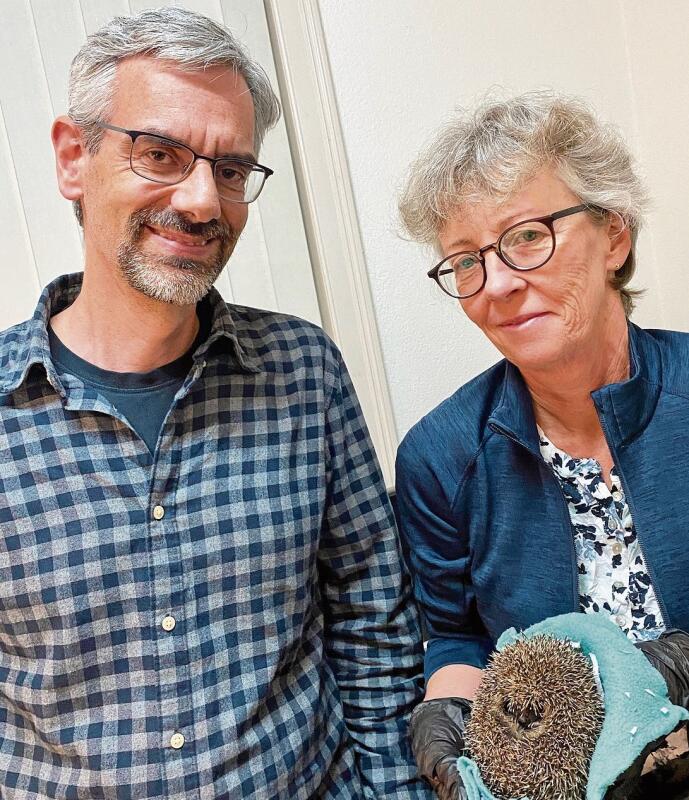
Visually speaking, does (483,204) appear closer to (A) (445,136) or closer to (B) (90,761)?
(A) (445,136)

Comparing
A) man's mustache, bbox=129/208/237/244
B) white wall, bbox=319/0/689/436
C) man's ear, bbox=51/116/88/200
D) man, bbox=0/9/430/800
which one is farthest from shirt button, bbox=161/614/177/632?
white wall, bbox=319/0/689/436

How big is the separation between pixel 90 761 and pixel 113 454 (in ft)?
1.25

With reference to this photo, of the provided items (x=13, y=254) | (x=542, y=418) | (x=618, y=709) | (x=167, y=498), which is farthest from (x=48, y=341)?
(x=618, y=709)

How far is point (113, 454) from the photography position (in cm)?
104

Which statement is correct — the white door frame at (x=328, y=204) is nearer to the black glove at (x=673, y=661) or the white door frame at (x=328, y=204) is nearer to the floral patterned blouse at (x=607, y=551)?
the floral patterned blouse at (x=607, y=551)

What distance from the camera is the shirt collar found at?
103cm

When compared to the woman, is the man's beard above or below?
above

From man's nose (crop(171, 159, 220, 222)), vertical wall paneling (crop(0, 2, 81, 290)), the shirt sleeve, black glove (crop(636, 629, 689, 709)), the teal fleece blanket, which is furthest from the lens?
vertical wall paneling (crop(0, 2, 81, 290))

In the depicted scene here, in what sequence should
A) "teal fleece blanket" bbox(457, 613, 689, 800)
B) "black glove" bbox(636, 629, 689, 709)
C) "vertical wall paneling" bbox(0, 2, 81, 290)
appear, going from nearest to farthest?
"teal fleece blanket" bbox(457, 613, 689, 800), "black glove" bbox(636, 629, 689, 709), "vertical wall paneling" bbox(0, 2, 81, 290)

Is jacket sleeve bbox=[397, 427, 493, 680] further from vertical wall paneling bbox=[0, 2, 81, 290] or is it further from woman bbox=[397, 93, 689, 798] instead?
vertical wall paneling bbox=[0, 2, 81, 290]

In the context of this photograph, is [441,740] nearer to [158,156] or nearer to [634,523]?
[634,523]

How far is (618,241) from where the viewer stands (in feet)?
3.79

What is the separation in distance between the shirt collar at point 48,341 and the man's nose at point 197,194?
0.57ft

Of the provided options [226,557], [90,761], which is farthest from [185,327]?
[90,761]
